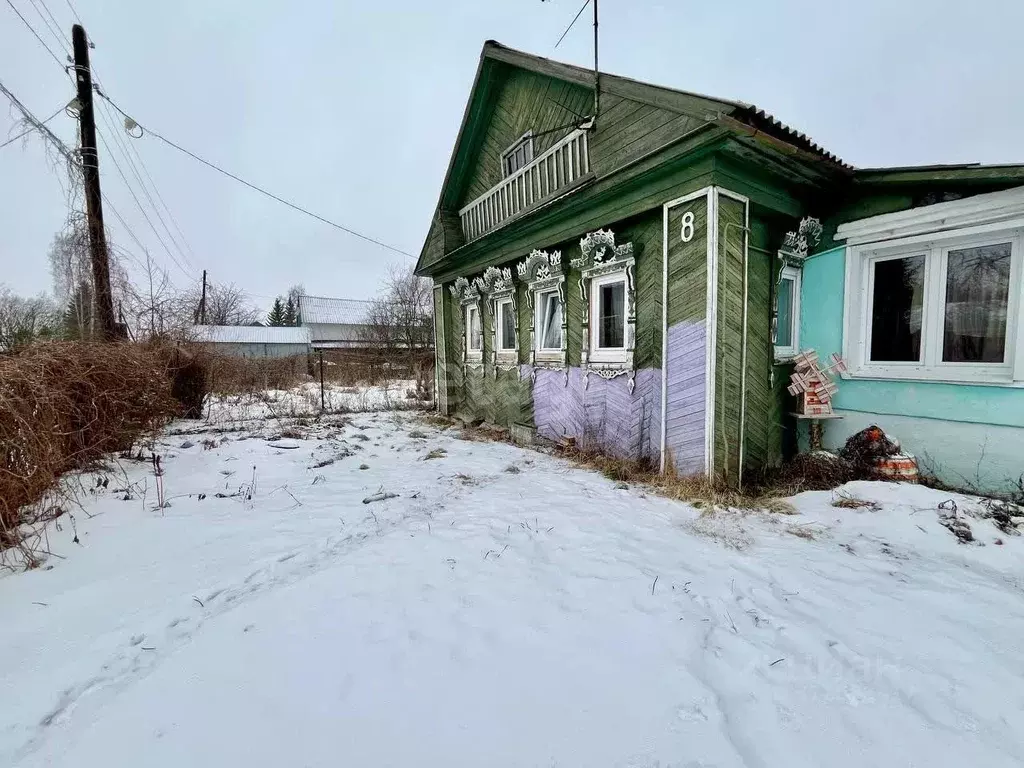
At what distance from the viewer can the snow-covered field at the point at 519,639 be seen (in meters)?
1.68

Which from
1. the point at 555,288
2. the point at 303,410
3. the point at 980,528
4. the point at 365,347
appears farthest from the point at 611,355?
the point at 365,347

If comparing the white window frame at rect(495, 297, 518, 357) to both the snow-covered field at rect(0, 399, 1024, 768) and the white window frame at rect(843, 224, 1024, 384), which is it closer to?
the snow-covered field at rect(0, 399, 1024, 768)

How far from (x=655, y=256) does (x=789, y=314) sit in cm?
195

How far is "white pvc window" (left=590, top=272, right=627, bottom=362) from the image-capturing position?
19.4 ft

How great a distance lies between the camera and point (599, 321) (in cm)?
626

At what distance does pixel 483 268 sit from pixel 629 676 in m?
8.02

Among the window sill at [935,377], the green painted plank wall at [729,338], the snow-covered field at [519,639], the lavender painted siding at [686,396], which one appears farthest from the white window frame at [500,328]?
the window sill at [935,377]

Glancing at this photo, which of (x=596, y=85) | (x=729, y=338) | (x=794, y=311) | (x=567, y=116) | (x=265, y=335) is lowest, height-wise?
(x=729, y=338)

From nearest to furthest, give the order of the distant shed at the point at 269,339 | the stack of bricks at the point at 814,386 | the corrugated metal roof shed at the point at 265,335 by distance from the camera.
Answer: the stack of bricks at the point at 814,386 → the distant shed at the point at 269,339 → the corrugated metal roof shed at the point at 265,335

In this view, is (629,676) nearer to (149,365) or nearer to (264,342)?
(149,365)

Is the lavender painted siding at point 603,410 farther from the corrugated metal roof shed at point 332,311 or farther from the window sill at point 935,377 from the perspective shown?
the corrugated metal roof shed at point 332,311

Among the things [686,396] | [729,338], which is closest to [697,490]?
[686,396]

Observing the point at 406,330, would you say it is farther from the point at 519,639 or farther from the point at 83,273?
the point at 519,639

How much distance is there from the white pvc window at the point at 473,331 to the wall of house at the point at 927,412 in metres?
6.00
